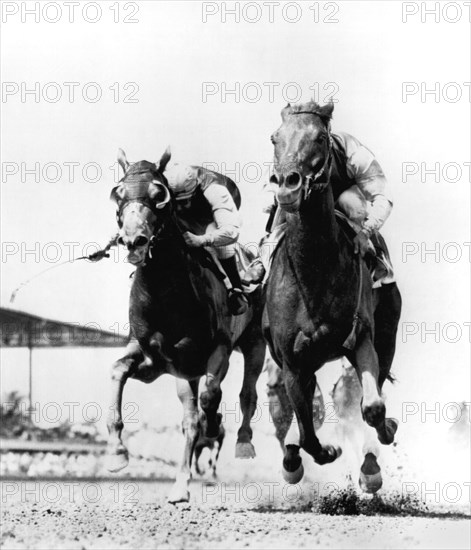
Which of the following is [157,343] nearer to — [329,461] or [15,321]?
[329,461]

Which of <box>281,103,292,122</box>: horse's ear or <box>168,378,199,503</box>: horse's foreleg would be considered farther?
<box>168,378,199,503</box>: horse's foreleg

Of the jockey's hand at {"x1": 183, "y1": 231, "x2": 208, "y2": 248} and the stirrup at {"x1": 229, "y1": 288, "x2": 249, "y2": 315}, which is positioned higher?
the jockey's hand at {"x1": 183, "y1": 231, "x2": 208, "y2": 248}

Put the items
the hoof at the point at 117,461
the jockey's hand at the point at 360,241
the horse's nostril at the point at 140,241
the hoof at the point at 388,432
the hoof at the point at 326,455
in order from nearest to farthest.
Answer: the jockey's hand at the point at 360,241 < the hoof at the point at 388,432 < the hoof at the point at 326,455 < the horse's nostril at the point at 140,241 < the hoof at the point at 117,461

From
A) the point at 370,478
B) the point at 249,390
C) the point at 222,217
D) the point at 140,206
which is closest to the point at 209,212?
the point at 222,217

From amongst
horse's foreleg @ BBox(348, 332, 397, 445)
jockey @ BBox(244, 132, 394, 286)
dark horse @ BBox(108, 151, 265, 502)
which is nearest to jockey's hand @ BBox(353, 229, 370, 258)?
jockey @ BBox(244, 132, 394, 286)

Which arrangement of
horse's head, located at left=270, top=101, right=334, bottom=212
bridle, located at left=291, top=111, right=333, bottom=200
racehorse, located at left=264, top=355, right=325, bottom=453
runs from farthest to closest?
racehorse, located at left=264, top=355, right=325, bottom=453 < bridle, located at left=291, top=111, right=333, bottom=200 < horse's head, located at left=270, top=101, right=334, bottom=212

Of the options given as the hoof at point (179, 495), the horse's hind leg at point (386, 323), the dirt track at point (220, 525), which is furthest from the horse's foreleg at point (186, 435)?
the horse's hind leg at point (386, 323)

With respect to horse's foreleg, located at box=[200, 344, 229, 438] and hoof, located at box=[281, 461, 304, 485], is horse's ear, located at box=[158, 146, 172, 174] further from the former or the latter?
hoof, located at box=[281, 461, 304, 485]

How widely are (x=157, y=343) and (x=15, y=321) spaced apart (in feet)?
12.0

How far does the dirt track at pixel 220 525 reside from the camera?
12203 mm

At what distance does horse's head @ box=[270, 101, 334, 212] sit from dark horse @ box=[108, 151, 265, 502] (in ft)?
4.56

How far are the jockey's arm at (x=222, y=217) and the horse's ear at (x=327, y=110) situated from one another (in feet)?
5.61

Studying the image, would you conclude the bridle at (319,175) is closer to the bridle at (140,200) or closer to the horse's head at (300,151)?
the horse's head at (300,151)

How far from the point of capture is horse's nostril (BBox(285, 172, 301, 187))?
11.1 m
